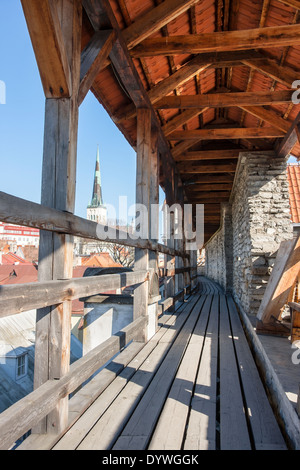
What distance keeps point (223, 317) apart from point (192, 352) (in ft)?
7.50

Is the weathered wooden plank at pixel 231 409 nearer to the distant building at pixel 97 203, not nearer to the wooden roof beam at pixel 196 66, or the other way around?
the wooden roof beam at pixel 196 66

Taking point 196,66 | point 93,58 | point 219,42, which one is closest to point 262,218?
point 196,66

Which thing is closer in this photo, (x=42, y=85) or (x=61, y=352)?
(x=61, y=352)

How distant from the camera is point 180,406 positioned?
1.93 m

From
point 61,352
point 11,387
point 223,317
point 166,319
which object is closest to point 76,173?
point 61,352

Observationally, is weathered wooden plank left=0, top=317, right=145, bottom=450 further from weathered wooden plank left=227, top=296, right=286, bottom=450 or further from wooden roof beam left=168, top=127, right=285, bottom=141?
wooden roof beam left=168, top=127, right=285, bottom=141

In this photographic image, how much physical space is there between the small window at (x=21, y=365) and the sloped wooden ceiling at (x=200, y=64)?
427 inches

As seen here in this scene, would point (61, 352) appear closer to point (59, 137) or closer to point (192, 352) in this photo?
point (59, 137)

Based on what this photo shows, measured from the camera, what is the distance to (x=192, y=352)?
3.06 meters

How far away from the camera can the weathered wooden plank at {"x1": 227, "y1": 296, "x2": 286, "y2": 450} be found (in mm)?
1570

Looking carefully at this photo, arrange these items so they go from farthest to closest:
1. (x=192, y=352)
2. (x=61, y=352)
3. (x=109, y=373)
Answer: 1. (x=192, y=352)
2. (x=109, y=373)
3. (x=61, y=352)

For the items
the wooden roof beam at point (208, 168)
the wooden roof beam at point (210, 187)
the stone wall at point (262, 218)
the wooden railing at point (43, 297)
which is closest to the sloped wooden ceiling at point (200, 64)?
the stone wall at point (262, 218)

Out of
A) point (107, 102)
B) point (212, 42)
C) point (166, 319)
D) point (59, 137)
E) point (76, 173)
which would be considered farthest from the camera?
point (166, 319)

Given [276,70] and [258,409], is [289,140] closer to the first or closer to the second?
[276,70]
